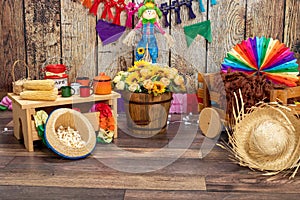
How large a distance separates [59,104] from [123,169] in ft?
1.62

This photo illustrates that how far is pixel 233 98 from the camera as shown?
2137mm

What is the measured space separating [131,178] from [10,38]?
155 centimetres

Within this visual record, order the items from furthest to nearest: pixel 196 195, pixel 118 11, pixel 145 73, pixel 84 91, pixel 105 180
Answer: pixel 118 11, pixel 145 73, pixel 84 91, pixel 105 180, pixel 196 195

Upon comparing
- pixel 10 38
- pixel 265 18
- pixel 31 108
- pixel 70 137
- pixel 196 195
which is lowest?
pixel 196 195

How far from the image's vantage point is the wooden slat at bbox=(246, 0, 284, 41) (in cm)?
270

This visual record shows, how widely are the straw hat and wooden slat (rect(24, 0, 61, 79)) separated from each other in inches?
56.9

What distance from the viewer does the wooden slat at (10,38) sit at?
2.75 metres

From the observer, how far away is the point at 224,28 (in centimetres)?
275

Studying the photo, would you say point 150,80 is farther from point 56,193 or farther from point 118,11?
point 56,193

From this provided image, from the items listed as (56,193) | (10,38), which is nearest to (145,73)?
(56,193)

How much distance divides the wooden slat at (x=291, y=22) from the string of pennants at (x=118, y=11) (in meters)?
0.48

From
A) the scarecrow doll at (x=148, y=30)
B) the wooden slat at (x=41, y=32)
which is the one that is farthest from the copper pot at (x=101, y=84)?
the wooden slat at (x=41, y=32)

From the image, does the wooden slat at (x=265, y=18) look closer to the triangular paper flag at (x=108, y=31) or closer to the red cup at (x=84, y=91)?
the triangular paper flag at (x=108, y=31)

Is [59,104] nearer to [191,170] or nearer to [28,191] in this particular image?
[28,191]
